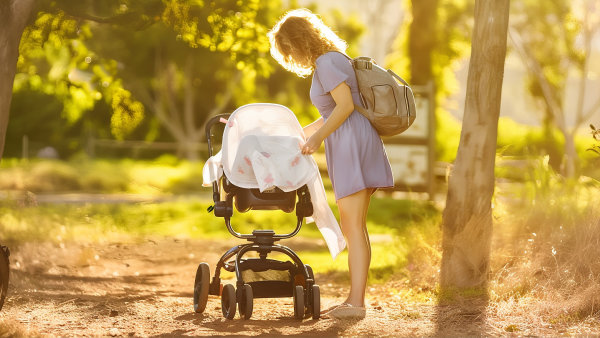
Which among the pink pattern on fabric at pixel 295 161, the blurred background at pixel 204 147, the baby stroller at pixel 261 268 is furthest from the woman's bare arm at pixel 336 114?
the blurred background at pixel 204 147

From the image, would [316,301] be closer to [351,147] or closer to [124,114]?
[351,147]

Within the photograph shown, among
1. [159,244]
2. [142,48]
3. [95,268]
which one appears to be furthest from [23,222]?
[142,48]

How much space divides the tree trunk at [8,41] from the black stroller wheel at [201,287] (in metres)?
2.02

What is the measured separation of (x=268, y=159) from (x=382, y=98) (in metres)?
0.84

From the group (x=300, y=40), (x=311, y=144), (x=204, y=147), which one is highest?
(x=300, y=40)

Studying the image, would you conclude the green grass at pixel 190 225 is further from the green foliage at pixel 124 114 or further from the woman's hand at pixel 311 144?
the woman's hand at pixel 311 144

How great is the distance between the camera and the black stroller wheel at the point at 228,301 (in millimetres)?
6211

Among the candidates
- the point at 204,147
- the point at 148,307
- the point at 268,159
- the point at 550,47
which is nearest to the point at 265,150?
the point at 268,159

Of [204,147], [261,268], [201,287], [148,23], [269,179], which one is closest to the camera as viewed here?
[269,179]

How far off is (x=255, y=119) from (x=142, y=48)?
24.5 m

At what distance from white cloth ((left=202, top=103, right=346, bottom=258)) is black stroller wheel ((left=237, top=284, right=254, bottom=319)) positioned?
65 centimetres

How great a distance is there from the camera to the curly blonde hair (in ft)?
20.4

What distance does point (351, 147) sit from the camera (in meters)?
6.32

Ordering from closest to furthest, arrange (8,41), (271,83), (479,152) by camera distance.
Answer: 1. (8,41)
2. (479,152)
3. (271,83)
